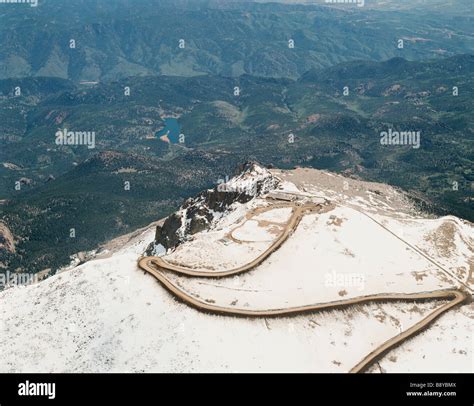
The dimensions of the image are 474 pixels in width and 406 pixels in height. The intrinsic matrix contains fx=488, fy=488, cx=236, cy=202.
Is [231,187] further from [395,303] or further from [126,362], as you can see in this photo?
[126,362]

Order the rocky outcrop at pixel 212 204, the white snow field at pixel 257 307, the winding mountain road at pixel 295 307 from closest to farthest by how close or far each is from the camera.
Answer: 1. the white snow field at pixel 257 307
2. the winding mountain road at pixel 295 307
3. the rocky outcrop at pixel 212 204

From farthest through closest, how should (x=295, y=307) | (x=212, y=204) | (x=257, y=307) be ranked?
(x=212, y=204)
(x=257, y=307)
(x=295, y=307)

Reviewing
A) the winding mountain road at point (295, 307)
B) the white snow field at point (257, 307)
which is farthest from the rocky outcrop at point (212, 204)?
the winding mountain road at point (295, 307)

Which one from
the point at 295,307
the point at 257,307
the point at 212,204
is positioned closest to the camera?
the point at 295,307

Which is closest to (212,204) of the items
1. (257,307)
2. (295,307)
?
(257,307)

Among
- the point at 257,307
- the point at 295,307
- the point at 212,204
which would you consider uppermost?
the point at 295,307

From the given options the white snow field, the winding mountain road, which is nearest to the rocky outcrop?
the white snow field

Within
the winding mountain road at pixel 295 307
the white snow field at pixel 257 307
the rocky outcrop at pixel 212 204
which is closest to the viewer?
the white snow field at pixel 257 307

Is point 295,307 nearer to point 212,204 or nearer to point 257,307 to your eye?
point 257,307

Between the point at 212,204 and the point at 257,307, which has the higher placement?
the point at 257,307

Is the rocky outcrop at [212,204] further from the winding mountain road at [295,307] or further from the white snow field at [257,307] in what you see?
the winding mountain road at [295,307]
